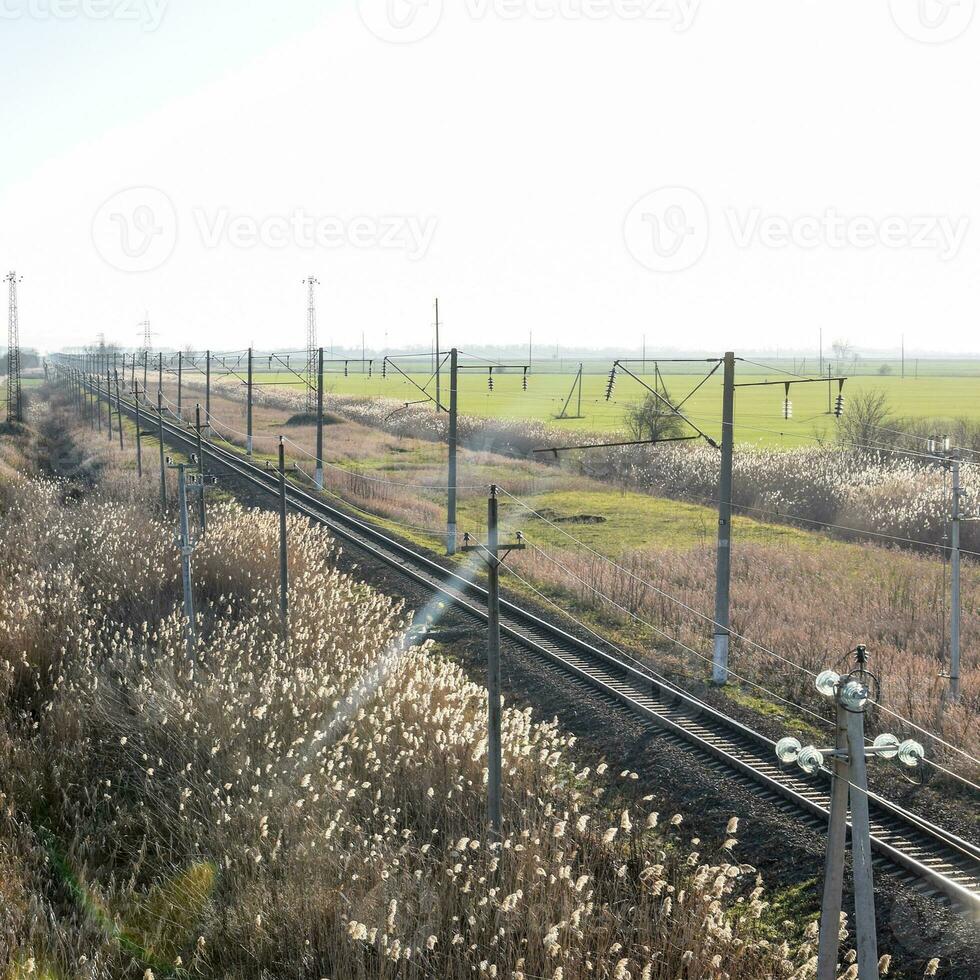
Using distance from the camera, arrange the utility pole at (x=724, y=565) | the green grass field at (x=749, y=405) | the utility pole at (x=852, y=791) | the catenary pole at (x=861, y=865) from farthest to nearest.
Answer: the green grass field at (x=749, y=405) → the utility pole at (x=724, y=565) → the catenary pole at (x=861, y=865) → the utility pole at (x=852, y=791)

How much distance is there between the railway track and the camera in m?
11.0

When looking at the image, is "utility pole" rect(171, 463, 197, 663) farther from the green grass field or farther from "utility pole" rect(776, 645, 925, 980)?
the green grass field

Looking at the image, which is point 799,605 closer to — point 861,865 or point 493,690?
point 493,690

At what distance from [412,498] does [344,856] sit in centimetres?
2908

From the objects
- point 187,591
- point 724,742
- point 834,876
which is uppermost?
point 834,876

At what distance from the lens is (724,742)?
14.8 metres

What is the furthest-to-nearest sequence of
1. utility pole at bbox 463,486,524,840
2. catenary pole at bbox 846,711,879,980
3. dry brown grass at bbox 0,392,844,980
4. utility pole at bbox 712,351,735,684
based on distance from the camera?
utility pole at bbox 712,351,735,684 < utility pole at bbox 463,486,524,840 < dry brown grass at bbox 0,392,844,980 < catenary pole at bbox 846,711,879,980

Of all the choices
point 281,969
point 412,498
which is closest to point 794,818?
point 281,969

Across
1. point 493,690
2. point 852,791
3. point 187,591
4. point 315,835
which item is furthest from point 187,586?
point 852,791

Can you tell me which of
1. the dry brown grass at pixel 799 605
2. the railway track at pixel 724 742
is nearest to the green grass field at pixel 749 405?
the dry brown grass at pixel 799 605

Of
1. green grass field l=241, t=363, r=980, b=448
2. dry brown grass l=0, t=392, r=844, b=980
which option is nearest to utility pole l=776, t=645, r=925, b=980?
dry brown grass l=0, t=392, r=844, b=980

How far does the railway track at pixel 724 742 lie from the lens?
11039 millimetres

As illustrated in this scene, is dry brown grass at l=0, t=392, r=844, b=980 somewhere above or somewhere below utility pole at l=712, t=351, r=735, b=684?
below

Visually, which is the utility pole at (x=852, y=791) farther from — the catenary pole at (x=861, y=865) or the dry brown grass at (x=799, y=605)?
the dry brown grass at (x=799, y=605)
